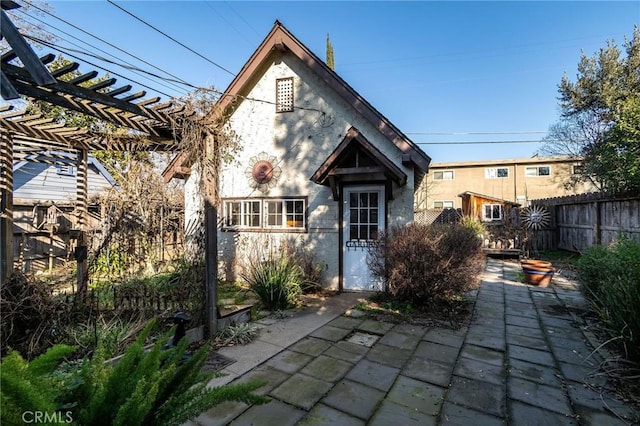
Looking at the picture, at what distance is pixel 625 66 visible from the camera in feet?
56.5

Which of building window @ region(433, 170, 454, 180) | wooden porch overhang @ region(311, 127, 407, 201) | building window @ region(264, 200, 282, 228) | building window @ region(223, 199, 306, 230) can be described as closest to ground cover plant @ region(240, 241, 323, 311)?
building window @ region(223, 199, 306, 230)

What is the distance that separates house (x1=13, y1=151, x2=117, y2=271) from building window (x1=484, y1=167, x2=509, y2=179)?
21.2 m

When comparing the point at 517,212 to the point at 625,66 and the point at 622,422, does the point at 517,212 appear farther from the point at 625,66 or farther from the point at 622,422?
the point at 622,422

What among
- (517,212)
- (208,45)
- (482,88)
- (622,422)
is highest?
(482,88)

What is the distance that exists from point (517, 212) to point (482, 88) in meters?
7.18

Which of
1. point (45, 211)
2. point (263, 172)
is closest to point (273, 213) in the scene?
point (263, 172)

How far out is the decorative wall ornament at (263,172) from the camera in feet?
27.0

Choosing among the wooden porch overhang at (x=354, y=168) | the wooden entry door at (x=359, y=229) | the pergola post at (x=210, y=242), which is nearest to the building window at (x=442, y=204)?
the wooden entry door at (x=359, y=229)

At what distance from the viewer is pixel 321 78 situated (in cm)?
764

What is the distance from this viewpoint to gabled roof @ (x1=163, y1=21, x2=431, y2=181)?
675cm

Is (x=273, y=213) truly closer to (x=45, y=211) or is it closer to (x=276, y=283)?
(x=276, y=283)

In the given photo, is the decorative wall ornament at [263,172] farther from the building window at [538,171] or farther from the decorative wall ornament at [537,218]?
the building window at [538,171]

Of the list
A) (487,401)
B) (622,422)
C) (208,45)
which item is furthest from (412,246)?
(208,45)

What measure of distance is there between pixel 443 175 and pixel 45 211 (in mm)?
21607
